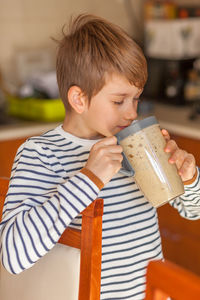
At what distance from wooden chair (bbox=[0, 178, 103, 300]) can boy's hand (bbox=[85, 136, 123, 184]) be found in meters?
0.09

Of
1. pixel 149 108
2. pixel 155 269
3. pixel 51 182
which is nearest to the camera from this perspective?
pixel 155 269

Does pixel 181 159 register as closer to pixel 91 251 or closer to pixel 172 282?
pixel 91 251

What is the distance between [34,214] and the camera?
3.01 feet

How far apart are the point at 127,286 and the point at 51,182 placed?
272 mm

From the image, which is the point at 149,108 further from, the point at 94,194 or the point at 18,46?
the point at 94,194

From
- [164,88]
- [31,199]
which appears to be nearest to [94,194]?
[31,199]

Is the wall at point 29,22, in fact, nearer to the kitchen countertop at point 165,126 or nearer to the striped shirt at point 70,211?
the kitchen countertop at point 165,126

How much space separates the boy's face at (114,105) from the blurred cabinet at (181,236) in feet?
3.67

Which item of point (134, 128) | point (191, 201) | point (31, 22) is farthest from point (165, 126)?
point (134, 128)

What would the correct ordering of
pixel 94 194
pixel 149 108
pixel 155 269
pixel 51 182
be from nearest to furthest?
pixel 155 269 < pixel 94 194 < pixel 51 182 < pixel 149 108

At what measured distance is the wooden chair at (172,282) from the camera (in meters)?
0.52

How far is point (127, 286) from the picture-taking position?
3.51 feet

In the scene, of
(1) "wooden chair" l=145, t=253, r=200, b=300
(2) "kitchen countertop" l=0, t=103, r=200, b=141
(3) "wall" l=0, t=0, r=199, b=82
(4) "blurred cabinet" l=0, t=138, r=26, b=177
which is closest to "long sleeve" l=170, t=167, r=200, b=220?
(1) "wooden chair" l=145, t=253, r=200, b=300

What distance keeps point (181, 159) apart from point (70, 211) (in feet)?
0.84
